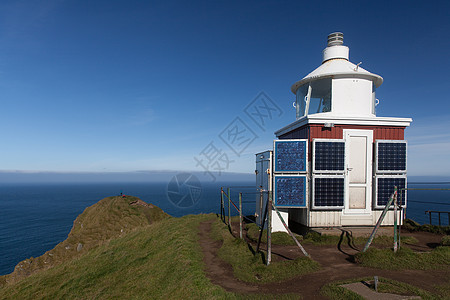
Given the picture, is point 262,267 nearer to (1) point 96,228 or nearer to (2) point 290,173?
(2) point 290,173

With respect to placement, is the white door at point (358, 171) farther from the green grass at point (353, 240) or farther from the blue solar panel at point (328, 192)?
the green grass at point (353, 240)

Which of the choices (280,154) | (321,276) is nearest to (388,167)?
(280,154)

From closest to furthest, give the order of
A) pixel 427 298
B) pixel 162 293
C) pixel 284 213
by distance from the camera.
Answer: pixel 427 298 → pixel 162 293 → pixel 284 213

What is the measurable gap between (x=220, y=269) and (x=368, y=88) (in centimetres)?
1236

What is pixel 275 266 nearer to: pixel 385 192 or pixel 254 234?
pixel 254 234

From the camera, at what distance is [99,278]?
1137cm

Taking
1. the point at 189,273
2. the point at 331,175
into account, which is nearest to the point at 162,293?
the point at 189,273

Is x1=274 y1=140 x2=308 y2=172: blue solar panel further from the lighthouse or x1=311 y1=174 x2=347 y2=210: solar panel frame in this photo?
x1=311 y1=174 x2=347 y2=210: solar panel frame

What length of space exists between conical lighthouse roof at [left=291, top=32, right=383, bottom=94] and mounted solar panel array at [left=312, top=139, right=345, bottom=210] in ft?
13.1

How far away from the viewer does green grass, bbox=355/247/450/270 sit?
27.2 ft

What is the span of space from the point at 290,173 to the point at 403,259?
5.76m

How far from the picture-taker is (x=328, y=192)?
12.7 metres

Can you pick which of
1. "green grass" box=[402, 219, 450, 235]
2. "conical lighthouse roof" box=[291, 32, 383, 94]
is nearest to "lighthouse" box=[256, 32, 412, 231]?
"conical lighthouse roof" box=[291, 32, 383, 94]

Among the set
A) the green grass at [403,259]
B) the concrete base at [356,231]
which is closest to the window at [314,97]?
the concrete base at [356,231]
